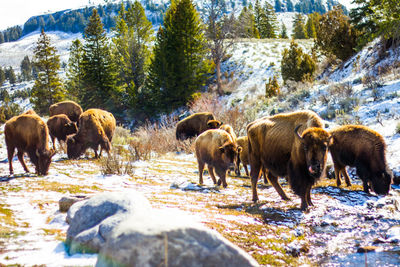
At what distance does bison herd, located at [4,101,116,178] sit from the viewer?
309 inches

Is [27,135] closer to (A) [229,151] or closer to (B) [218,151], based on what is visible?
(B) [218,151]

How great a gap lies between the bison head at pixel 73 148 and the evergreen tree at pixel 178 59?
20872 mm

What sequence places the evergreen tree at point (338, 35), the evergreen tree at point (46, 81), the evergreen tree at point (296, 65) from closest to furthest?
the evergreen tree at point (338, 35)
the evergreen tree at point (296, 65)
the evergreen tree at point (46, 81)

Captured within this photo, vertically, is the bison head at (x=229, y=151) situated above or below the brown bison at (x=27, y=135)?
below

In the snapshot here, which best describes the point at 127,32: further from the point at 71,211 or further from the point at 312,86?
the point at 71,211

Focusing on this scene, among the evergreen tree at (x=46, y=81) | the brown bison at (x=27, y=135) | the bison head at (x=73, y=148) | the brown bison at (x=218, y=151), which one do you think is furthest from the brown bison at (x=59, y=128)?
the evergreen tree at (x=46, y=81)

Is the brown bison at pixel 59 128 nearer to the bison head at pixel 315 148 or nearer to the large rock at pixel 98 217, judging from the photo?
the large rock at pixel 98 217

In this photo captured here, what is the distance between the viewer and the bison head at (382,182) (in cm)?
658

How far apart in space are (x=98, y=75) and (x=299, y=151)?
118 feet

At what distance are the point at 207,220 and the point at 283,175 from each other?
2.12 metres

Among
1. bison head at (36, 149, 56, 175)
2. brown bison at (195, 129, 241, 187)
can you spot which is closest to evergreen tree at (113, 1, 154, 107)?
bison head at (36, 149, 56, 175)

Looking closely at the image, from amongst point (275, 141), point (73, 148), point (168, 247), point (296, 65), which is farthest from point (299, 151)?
point (296, 65)

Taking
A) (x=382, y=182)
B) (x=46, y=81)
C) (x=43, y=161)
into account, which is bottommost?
(x=382, y=182)

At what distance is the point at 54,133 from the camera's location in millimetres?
13008
